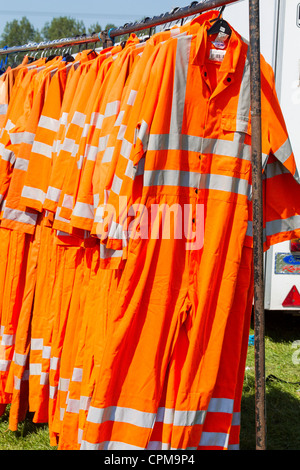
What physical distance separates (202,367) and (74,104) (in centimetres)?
179

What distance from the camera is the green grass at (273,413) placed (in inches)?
157

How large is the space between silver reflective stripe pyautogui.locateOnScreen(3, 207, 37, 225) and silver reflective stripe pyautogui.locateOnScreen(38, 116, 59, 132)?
1.92ft

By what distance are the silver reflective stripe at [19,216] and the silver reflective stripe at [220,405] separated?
5.68ft

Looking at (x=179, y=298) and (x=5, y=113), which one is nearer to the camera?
(x=179, y=298)

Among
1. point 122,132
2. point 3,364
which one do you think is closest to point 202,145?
point 122,132

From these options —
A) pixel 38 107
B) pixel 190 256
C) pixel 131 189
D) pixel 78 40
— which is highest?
pixel 78 40

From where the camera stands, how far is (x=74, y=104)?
3.71m

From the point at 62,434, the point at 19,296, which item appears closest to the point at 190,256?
the point at 62,434

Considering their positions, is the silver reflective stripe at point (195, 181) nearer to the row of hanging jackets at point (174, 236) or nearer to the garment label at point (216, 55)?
the row of hanging jackets at point (174, 236)

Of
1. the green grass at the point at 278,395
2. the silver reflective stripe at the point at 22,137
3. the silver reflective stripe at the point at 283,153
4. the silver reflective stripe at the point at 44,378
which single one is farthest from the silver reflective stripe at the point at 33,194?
the green grass at the point at 278,395

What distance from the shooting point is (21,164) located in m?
4.04

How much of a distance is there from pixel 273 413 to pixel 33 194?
2441mm

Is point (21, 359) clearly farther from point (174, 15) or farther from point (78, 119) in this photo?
point (174, 15)

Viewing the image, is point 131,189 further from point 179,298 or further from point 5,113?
point 5,113
